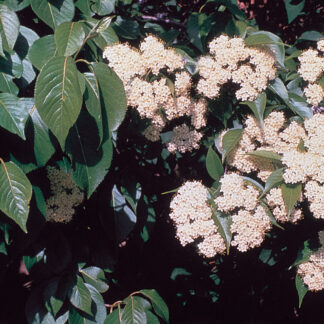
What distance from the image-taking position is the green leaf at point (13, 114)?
1.06m

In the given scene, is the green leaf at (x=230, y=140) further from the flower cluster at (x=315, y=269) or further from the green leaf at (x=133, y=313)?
the green leaf at (x=133, y=313)

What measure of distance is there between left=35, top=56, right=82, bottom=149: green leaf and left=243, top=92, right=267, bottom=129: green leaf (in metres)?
0.61

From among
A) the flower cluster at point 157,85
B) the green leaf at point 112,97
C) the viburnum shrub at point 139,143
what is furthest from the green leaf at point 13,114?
the flower cluster at point 157,85

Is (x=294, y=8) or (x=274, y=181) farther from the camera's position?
(x=294, y=8)

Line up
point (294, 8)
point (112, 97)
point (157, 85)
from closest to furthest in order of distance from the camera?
point (112, 97) < point (157, 85) < point (294, 8)

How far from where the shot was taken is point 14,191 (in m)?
1.11

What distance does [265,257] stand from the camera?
175cm

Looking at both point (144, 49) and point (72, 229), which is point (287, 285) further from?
point (144, 49)

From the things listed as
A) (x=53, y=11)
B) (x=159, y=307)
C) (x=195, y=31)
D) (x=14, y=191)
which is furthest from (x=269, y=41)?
(x=159, y=307)

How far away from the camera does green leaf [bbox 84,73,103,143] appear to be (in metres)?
1.04

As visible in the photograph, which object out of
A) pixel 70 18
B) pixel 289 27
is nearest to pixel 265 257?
pixel 70 18

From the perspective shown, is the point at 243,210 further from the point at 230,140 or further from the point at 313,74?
the point at 313,74

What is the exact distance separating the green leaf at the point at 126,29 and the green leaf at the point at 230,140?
49 cm

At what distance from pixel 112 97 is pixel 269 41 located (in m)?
0.59
